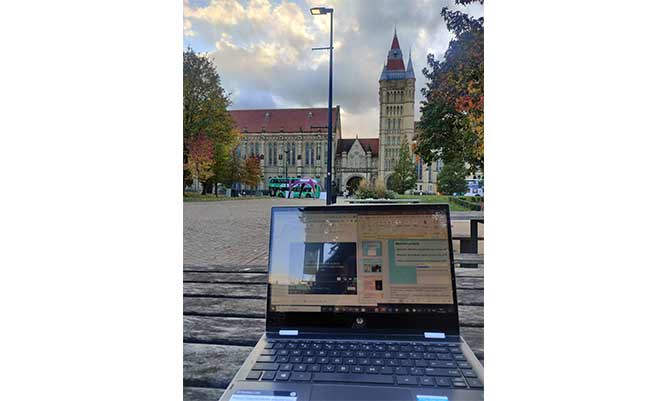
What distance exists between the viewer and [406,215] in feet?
2.02

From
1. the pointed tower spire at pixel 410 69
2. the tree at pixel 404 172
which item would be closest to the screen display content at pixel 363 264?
the tree at pixel 404 172

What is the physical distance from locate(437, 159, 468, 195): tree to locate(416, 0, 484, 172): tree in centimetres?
2

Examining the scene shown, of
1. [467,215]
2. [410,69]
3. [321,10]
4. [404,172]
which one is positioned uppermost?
[321,10]

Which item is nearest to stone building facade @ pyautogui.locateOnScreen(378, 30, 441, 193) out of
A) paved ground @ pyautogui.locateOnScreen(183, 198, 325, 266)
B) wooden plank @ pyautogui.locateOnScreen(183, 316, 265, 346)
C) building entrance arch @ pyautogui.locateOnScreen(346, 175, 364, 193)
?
building entrance arch @ pyautogui.locateOnScreen(346, 175, 364, 193)

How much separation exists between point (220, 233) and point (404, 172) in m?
0.59

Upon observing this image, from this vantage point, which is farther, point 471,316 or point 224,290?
point 224,290

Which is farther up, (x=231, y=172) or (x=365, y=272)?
(x=231, y=172)

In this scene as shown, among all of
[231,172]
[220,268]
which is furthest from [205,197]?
[220,268]

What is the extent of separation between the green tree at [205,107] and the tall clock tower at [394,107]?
0.45 meters

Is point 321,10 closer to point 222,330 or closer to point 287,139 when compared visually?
point 287,139

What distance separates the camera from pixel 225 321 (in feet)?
2.28

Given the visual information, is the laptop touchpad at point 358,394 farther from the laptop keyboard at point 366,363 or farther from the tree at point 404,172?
the tree at point 404,172

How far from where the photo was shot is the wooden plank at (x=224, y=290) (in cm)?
82
